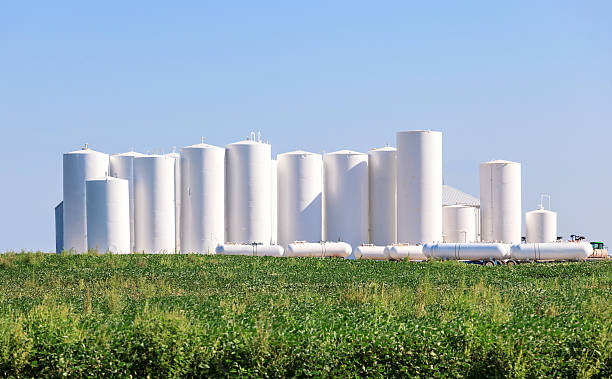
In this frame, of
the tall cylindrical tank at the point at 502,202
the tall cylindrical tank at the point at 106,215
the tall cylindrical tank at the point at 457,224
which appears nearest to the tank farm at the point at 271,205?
the tall cylindrical tank at the point at 106,215

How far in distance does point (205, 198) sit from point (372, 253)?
35.2 ft

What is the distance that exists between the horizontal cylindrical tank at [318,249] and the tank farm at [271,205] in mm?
70

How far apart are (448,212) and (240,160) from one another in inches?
602

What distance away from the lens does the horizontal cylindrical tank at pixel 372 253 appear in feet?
155

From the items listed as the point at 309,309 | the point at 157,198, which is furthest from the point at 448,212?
the point at 309,309

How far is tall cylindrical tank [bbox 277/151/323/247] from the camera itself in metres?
49.8

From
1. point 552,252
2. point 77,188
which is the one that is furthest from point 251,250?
point 552,252

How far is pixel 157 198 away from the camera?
4725 centimetres

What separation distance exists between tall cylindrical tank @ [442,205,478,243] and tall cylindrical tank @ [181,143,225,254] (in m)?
15.9

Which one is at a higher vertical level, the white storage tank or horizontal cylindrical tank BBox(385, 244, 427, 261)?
the white storage tank

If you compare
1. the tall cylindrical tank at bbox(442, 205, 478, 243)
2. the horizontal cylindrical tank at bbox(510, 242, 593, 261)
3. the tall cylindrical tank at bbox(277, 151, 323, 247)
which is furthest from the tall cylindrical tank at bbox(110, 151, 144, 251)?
the horizontal cylindrical tank at bbox(510, 242, 593, 261)

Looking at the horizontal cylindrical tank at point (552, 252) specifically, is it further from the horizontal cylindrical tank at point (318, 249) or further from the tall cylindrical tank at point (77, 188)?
the tall cylindrical tank at point (77, 188)

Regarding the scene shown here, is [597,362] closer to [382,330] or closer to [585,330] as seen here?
[585,330]

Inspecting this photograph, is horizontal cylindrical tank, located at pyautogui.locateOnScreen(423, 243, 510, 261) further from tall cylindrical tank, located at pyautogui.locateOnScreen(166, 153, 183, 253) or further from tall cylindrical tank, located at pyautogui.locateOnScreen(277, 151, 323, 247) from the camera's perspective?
tall cylindrical tank, located at pyautogui.locateOnScreen(166, 153, 183, 253)
